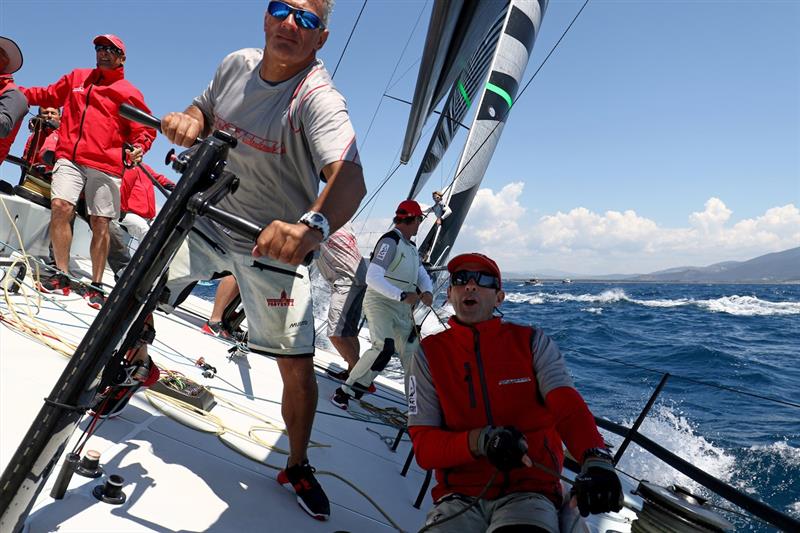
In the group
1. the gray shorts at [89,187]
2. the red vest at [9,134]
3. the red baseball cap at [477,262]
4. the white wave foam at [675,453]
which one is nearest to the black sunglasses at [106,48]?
the red vest at [9,134]

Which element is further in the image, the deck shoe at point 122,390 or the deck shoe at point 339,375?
the deck shoe at point 339,375

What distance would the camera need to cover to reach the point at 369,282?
4238 millimetres

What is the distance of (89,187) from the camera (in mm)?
3877

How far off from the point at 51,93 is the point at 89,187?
3.07 ft

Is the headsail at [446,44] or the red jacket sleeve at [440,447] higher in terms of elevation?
the headsail at [446,44]

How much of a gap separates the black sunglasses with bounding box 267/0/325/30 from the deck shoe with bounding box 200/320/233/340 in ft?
10.0

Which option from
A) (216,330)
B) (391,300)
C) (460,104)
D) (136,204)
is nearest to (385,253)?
(391,300)

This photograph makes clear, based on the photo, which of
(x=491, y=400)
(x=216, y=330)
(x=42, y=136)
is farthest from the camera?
(x=42, y=136)

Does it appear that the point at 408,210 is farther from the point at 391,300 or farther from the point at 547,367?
the point at 547,367

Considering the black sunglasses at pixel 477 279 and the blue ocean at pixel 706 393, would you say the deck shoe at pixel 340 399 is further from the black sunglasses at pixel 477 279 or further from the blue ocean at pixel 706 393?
the black sunglasses at pixel 477 279

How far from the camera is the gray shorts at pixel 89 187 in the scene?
372 cm

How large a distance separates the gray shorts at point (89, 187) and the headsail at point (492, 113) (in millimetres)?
5658

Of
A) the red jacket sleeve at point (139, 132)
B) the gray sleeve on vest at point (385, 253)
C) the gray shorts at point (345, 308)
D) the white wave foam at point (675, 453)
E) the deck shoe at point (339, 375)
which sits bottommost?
the deck shoe at point (339, 375)

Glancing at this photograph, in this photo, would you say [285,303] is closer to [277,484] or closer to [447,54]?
[277,484]
